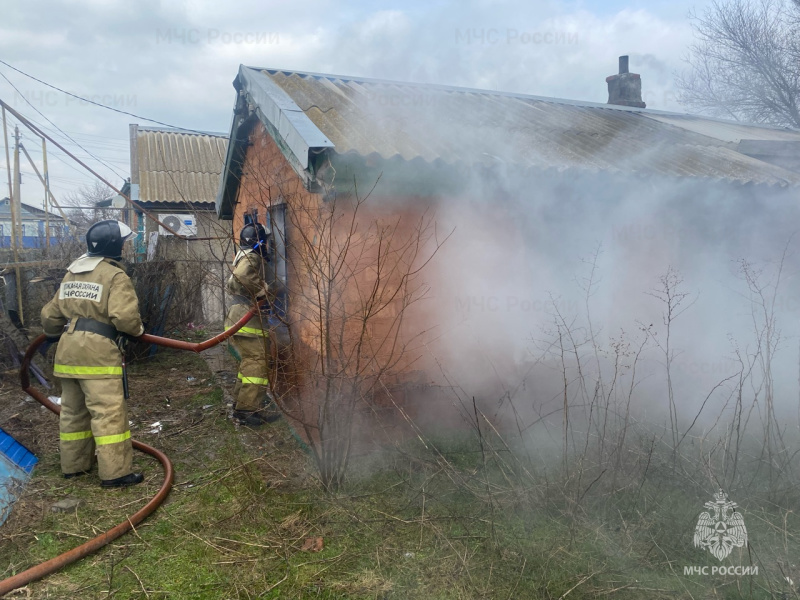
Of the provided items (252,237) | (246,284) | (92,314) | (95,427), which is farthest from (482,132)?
(95,427)

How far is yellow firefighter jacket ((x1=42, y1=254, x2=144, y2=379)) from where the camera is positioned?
405cm

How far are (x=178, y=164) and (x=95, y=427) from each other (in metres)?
16.0

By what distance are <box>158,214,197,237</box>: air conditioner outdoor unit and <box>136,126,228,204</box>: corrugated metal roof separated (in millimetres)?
557

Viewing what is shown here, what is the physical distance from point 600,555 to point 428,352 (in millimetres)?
2356

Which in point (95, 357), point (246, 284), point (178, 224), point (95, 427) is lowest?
point (95, 427)

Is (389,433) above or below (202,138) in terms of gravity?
below

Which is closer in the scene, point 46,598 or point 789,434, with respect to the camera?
point 46,598

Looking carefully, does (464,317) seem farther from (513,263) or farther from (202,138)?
(202,138)

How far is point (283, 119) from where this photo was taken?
4.89 metres

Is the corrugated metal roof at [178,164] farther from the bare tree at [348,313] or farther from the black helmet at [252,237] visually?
the bare tree at [348,313]

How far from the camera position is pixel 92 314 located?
13.6 feet

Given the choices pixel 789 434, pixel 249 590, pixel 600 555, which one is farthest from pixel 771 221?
pixel 249 590

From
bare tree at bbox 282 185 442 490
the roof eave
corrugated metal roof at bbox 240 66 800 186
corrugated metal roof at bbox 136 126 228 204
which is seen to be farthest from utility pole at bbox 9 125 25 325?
corrugated metal roof at bbox 136 126 228 204

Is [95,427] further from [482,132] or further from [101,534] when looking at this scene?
[482,132]
